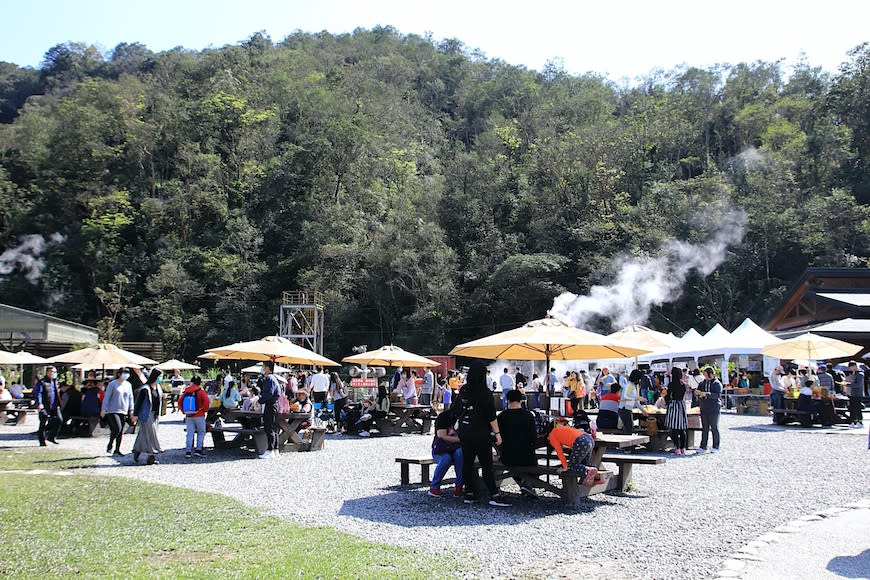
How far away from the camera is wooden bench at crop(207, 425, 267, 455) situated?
12616 mm

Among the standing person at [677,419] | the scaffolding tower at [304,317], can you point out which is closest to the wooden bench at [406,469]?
the standing person at [677,419]

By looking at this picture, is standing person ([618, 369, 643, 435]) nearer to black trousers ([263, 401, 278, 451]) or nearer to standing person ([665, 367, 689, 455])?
standing person ([665, 367, 689, 455])

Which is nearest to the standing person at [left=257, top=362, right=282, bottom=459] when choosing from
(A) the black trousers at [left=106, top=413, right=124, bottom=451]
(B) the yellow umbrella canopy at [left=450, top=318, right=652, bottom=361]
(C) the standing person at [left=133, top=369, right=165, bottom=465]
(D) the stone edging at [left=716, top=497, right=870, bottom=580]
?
(C) the standing person at [left=133, top=369, right=165, bottom=465]

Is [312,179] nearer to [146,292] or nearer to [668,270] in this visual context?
[146,292]

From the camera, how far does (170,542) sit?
6.09m

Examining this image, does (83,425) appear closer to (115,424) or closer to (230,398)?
(230,398)

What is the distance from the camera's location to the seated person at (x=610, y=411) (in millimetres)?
12891

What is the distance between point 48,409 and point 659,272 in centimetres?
3473

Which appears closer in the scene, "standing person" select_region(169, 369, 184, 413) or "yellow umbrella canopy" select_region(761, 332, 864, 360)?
"yellow umbrella canopy" select_region(761, 332, 864, 360)

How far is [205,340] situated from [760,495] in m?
41.8

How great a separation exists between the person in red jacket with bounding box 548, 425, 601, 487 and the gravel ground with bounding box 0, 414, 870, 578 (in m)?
0.37

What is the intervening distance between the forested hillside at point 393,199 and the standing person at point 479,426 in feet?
115

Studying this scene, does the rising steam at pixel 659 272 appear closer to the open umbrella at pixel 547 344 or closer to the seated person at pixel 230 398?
the seated person at pixel 230 398

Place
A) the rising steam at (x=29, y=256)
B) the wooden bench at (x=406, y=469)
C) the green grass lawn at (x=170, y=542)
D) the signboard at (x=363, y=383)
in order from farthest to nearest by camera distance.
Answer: the rising steam at (x=29, y=256), the signboard at (x=363, y=383), the wooden bench at (x=406, y=469), the green grass lawn at (x=170, y=542)
